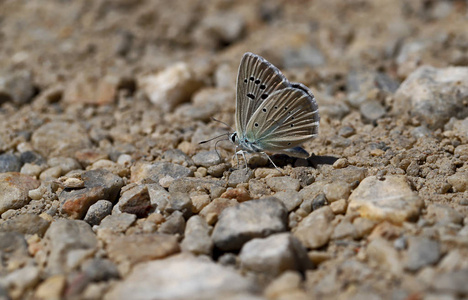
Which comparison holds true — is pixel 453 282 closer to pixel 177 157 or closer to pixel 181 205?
pixel 181 205

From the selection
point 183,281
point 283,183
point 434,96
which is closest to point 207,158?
point 283,183

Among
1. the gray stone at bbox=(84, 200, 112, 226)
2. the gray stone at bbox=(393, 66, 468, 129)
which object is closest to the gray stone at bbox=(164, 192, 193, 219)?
the gray stone at bbox=(84, 200, 112, 226)

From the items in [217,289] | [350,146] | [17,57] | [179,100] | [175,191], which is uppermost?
[17,57]

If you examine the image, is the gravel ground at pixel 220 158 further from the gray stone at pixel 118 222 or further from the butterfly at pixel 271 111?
the butterfly at pixel 271 111

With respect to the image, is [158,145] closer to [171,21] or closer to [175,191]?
[175,191]

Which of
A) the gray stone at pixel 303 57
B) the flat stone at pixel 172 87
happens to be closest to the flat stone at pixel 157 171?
the flat stone at pixel 172 87

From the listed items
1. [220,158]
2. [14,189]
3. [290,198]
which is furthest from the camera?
[220,158]

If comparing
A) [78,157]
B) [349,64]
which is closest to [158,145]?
[78,157]
